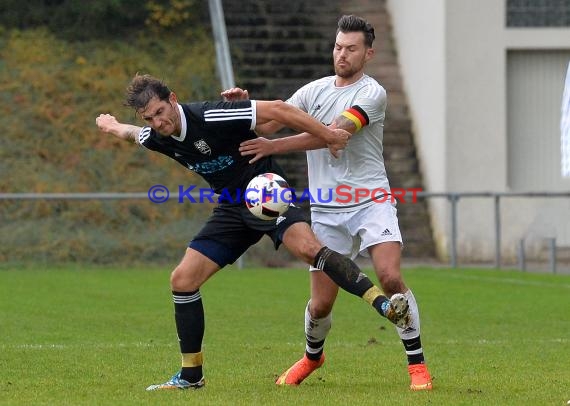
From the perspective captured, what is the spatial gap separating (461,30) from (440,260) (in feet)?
13.0

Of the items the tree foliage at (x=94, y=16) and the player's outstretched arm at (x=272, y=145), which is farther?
the tree foliage at (x=94, y=16)

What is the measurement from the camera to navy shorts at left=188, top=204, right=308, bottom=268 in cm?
838

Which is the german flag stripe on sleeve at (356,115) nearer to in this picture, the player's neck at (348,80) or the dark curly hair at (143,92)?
the player's neck at (348,80)

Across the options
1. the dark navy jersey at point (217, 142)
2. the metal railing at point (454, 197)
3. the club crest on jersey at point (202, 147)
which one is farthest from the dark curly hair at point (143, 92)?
the metal railing at point (454, 197)

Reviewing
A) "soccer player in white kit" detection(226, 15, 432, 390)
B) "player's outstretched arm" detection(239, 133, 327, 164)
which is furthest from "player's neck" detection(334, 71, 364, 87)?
"player's outstretched arm" detection(239, 133, 327, 164)

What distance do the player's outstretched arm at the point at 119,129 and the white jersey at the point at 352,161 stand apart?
3.76 feet

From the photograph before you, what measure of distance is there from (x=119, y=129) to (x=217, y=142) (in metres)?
0.89

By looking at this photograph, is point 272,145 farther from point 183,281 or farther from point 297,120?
point 183,281

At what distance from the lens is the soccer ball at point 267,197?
821 cm

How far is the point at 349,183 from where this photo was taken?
8531 millimetres

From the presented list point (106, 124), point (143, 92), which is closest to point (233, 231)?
point (143, 92)

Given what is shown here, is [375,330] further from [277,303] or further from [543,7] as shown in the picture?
[543,7]

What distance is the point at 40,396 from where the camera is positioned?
8055 mm

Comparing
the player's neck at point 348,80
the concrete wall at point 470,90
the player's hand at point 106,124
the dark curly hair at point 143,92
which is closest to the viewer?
the dark curly hair at point 143,92
